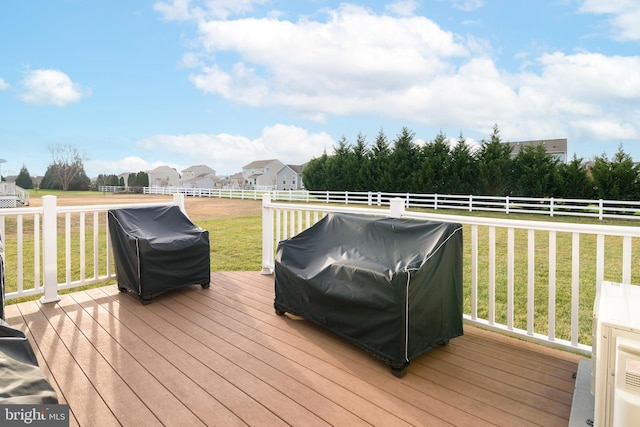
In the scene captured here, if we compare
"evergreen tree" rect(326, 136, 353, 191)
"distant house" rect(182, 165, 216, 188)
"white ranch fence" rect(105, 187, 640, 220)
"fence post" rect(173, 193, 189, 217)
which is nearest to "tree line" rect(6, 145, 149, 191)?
"distant house" rect(182, 165, 216, 188)

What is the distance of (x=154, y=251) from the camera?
3.27m

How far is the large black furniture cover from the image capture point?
2035 millimetres

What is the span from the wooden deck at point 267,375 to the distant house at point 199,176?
4843 cm

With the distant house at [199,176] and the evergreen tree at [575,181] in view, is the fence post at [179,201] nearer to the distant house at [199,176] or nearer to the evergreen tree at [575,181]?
the evergreen tree at [575,181]

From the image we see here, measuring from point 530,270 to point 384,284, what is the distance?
1.04m

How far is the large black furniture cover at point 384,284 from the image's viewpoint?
2035 mm

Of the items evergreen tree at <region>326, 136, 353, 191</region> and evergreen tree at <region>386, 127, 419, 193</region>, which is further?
evergreen tree at <region>326, 136, 353, 191</region>

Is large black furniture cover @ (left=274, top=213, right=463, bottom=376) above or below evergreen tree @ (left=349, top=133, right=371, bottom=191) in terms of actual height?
below

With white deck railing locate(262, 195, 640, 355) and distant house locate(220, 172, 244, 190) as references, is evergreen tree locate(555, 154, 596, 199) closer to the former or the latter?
white deck railing locate(262, 195, 640, 355)

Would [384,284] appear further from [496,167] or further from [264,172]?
[264,172]

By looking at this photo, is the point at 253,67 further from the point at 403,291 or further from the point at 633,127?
the point at 633,127

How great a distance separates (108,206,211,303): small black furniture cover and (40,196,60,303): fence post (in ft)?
1.53

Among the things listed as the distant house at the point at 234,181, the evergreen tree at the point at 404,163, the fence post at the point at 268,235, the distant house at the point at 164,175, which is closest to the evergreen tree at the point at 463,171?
the evergreen tree at the point at 404,163

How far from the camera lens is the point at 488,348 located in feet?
7.95
